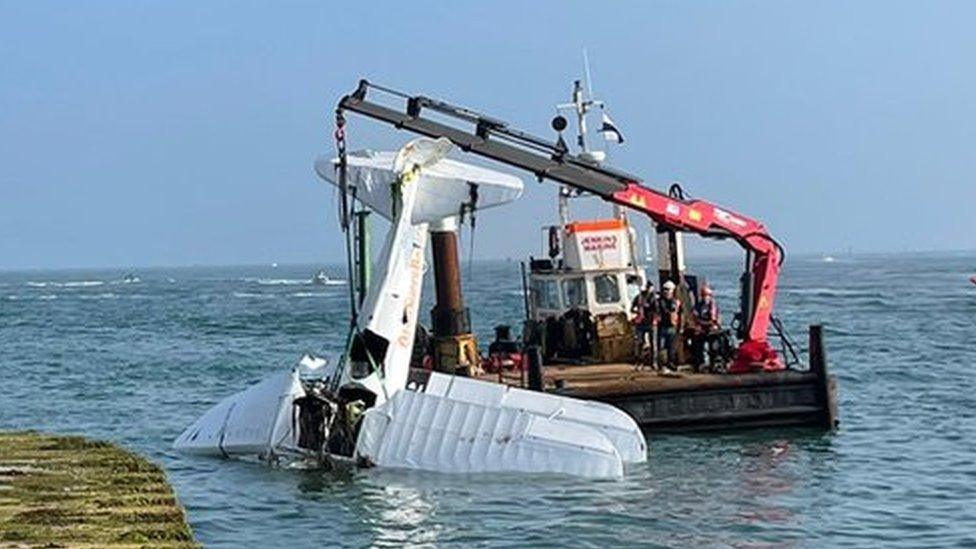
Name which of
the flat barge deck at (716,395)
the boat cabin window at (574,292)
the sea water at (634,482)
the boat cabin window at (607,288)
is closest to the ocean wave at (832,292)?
the sea water at (634,482)

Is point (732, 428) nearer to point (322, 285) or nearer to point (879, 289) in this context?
point (879, 289)

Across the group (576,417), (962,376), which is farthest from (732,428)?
(962,376)

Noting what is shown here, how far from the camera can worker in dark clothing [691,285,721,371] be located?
2767 cm

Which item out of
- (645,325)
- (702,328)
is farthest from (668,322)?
(702,328)

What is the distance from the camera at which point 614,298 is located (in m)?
29.5

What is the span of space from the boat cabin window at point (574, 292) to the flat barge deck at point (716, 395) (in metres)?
3.32

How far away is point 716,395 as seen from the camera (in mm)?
25156

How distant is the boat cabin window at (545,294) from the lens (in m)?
29.8

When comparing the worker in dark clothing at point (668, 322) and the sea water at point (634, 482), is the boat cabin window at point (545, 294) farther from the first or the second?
the sea water at point (634, 482)

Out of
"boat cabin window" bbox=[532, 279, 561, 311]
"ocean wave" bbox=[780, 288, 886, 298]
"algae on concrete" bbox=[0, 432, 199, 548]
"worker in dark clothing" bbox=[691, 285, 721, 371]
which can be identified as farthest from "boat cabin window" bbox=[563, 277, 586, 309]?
"ocean wave" bbox=[780, 288, 886, 298]

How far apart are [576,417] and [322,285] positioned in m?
140

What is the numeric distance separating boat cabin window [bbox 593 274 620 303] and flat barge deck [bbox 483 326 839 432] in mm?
3261

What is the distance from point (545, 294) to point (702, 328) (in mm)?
3613

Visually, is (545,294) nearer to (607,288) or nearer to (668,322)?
(607,288)
